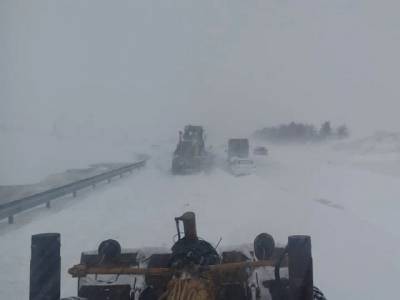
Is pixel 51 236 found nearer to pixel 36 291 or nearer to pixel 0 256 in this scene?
pixel 36 291

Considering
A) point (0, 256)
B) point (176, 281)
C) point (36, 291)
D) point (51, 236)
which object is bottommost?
Answer: point (0, 256)

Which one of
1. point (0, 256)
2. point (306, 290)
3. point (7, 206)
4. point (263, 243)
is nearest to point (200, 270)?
point (306, 290)

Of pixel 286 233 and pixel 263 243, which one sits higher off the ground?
pixel 263 243

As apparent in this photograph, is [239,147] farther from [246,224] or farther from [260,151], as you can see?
[246,224]

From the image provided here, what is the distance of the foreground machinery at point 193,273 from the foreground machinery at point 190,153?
2393cm

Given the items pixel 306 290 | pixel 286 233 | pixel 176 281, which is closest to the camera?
pixel 176 281

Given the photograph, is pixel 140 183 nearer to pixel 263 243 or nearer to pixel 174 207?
pixel 174 207

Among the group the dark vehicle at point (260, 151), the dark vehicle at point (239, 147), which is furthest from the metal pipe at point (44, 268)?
the dark vehicle at point (260, 151)

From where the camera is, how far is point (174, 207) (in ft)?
45.7

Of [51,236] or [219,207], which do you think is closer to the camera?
[51,236]

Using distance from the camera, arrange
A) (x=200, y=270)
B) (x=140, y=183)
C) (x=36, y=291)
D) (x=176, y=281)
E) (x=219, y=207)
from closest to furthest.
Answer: (x=176, y=281) → (x=200, y=270) → (x=36, y=291) → (x=219, y=207) → (x=140, y=183)

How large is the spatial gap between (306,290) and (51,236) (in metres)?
2.15

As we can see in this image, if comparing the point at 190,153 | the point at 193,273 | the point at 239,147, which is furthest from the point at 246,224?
the point at 239,147

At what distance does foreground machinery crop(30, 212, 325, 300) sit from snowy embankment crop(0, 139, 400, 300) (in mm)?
2606
